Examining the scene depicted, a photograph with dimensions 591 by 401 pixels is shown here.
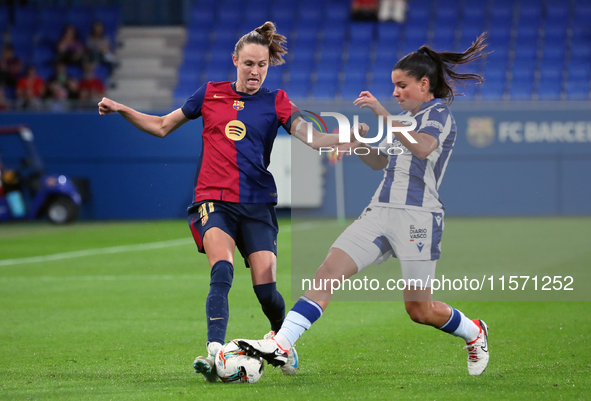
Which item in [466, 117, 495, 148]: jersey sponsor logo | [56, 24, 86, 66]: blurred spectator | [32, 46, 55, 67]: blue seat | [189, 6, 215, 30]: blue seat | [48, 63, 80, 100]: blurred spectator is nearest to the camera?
[466, 117, 495, 148]: jersey sponsor logo

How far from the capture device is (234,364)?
4266mm

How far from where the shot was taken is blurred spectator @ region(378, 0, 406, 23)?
23.3 m

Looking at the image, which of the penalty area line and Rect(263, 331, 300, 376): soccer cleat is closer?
Rect(263, 331, 300, 376): soccer cleat

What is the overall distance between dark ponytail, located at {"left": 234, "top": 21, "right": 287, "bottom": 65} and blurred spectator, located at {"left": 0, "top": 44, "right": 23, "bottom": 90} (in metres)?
18.0

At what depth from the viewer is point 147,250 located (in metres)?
13.2

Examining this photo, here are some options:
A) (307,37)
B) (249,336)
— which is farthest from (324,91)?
(249,336)

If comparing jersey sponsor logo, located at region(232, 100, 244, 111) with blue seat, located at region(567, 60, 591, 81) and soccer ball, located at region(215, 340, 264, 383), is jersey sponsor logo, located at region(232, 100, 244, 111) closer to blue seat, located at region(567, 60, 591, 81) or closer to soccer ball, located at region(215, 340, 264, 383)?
soccer ball, located at region(215, 340, 264, 383)

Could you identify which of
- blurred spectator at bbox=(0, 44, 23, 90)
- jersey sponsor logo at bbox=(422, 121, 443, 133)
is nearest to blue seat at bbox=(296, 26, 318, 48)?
blurred spectator at bbox=(0, 44, 23, 90)

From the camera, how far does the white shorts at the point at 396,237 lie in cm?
441

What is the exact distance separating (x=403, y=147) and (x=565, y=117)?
52.9ft

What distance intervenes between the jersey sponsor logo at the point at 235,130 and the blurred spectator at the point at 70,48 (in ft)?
59.5

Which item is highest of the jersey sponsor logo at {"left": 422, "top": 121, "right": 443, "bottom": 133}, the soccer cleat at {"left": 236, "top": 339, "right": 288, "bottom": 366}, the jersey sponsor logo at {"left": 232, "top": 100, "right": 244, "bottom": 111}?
the jersey sponsor logo at {"left": 232, "top": 100, "right": 244, "bottom": 111}

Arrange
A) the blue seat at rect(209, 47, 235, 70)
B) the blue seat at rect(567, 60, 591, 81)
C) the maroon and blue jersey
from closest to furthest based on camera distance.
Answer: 1. the maroon and blue jersey
2. the blue seat at rect(567, 60, 591, 81)
3. the blue seat at rect(209, 47, 235, 70)

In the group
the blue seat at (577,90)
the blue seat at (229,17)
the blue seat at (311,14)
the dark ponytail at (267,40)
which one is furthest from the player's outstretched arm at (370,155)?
the blue seat at (229,17)
